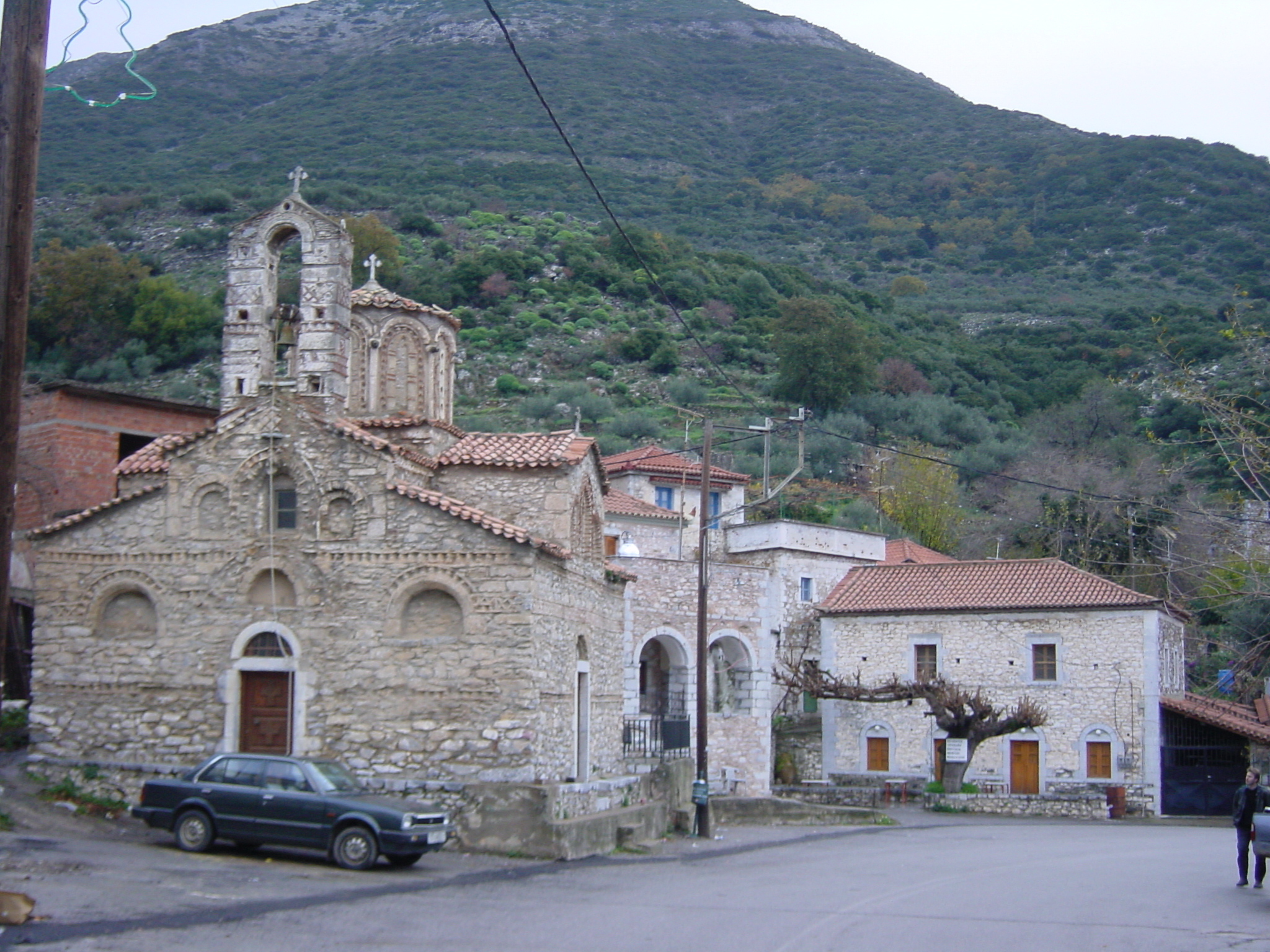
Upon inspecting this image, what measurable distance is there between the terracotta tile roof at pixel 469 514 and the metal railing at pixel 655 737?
7.57m

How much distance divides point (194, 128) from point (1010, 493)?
90.0 meters

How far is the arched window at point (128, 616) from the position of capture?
747 inches

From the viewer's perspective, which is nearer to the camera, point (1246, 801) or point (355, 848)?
point (355, 848)

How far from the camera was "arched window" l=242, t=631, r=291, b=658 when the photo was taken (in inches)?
733

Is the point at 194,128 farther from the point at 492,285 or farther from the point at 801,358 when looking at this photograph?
the point at 801,358

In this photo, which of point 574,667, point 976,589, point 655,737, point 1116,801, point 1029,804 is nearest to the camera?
point 574,667

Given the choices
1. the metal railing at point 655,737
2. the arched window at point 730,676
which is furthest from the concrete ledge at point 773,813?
the arched window at point 730,676

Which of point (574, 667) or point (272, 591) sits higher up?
point (272, 591)

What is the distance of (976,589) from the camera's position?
124ft

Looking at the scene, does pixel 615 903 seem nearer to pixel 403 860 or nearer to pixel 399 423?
pixel 403 860

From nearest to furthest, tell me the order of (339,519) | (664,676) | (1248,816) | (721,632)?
(1248,816) → (339,519) → (721,632) → (664,676)

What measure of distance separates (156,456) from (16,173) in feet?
37.8

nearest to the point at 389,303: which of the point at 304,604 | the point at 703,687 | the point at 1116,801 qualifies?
the point at 304,604

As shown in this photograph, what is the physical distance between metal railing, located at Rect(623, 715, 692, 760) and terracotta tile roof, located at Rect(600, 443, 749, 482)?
18.3 meters
